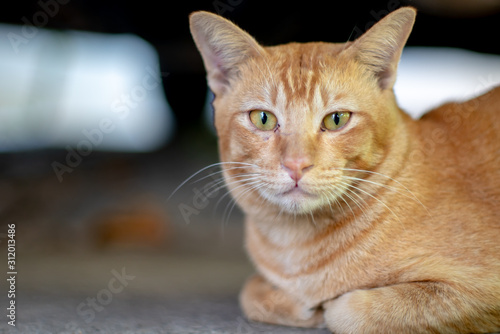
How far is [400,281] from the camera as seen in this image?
5.64ft

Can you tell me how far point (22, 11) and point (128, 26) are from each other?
1.22 m

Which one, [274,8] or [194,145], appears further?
[194,145]

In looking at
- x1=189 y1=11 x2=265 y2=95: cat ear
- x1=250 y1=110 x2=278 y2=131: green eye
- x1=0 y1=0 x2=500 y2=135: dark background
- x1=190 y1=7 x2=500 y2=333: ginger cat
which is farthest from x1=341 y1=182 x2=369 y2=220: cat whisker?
x1=0 y1=0 x2=500 y2=135: dark background

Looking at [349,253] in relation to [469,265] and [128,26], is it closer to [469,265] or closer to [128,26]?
[469,265]

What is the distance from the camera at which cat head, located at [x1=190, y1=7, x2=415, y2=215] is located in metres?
1.66

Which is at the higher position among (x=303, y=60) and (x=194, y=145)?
(x=303, y=60)

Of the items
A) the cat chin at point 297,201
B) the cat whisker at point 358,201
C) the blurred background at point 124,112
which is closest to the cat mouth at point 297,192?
the cat chin at point 297,201

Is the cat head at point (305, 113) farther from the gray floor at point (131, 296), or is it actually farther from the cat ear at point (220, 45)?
the gray floor at point (131, 296)

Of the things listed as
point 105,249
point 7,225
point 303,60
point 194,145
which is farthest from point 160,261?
point 194,145

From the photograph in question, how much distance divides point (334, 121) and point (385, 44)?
365 millimetres

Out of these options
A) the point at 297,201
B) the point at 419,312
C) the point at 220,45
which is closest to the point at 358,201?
the point at 297,201

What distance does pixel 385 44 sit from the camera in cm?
184

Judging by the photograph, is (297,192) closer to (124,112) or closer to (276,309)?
(276,309)

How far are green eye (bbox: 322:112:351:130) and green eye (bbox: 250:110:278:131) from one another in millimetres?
182
